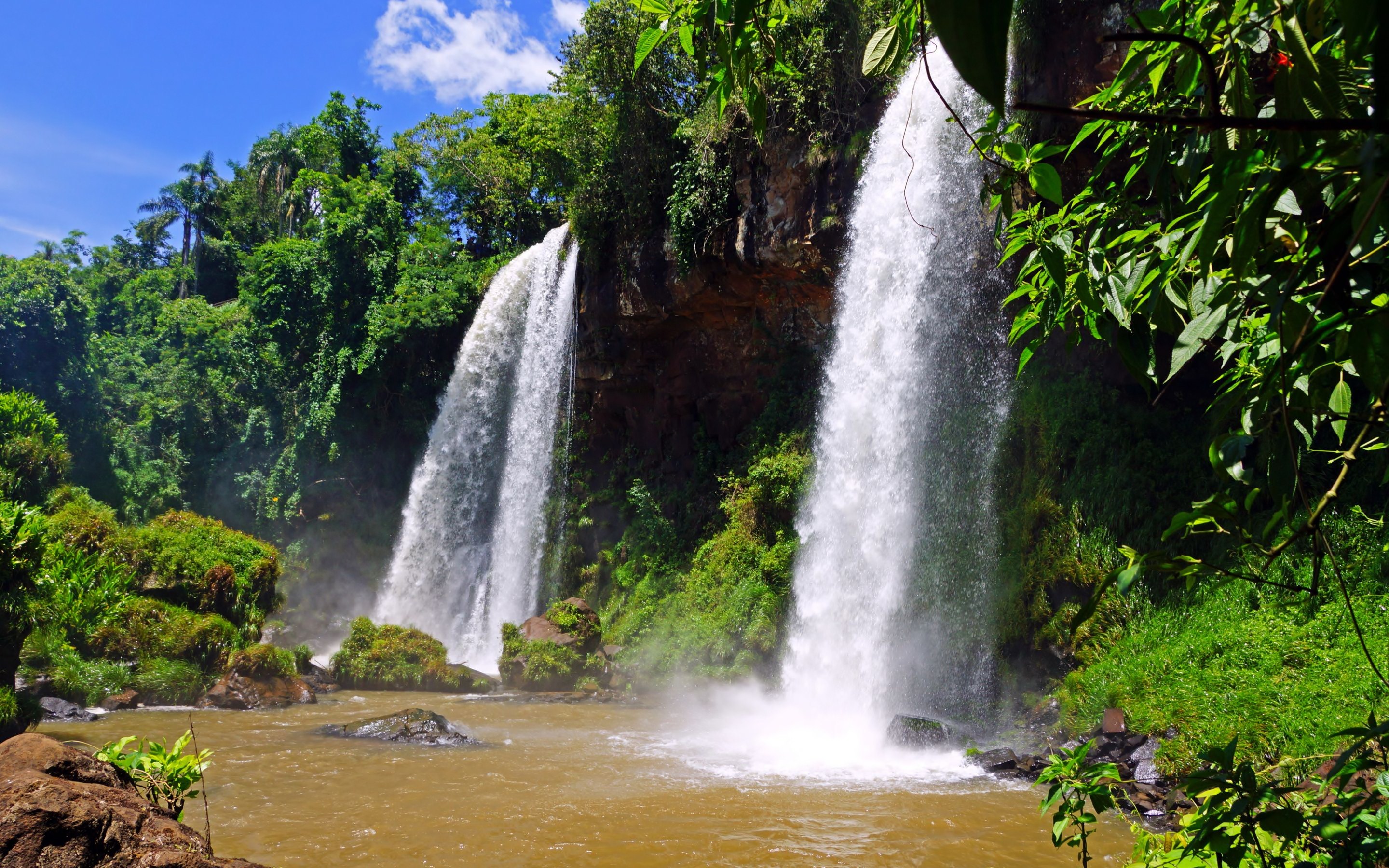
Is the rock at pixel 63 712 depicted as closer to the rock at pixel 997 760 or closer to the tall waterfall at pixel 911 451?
the tall waterfall at pixel 911 451

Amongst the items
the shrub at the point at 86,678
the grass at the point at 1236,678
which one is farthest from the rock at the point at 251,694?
the grass at the point at 1236,678

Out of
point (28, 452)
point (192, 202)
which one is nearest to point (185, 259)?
point (192, 202)

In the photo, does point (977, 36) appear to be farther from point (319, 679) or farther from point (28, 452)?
point (28, 452)

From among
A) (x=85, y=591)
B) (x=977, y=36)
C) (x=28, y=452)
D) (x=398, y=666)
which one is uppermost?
(x=28, y=452)

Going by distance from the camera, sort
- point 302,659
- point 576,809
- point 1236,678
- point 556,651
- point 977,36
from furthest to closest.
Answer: point 556,651, point 302,659, point 1236,678, point 576,809, point 977,36

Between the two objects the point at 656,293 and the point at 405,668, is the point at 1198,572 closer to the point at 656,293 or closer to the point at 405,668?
the point at 405,668

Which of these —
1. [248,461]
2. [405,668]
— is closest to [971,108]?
[405,668]

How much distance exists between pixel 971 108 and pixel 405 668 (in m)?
12.4

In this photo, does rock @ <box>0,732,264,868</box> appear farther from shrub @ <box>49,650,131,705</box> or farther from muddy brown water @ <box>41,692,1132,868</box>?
shrub @ <box>49,650,131,705</box>

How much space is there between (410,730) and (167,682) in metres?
4.84

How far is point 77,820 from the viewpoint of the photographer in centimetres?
352

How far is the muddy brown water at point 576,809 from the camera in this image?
5.75 meters

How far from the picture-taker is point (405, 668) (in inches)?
564

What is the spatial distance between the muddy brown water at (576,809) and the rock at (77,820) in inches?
77.0
